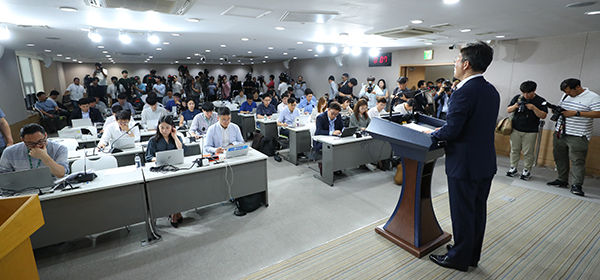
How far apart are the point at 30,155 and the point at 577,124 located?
23.1 ft

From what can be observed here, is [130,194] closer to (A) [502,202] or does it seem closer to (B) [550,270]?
(B) [550,270]

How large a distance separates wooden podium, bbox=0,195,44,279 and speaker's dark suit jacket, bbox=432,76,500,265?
2.61 meters

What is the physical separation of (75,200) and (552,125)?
26.7ft

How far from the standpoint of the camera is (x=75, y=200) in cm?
271

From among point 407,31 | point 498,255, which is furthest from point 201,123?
point 498,255

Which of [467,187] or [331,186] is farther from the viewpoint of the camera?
[331,186]

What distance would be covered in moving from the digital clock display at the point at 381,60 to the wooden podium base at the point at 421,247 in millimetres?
8039

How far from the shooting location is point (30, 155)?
2799mm

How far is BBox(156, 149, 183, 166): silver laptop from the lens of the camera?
3195mm

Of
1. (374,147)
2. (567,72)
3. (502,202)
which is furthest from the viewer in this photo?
(567,72)

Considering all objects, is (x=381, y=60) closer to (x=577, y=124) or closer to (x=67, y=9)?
(x=577, y=124)

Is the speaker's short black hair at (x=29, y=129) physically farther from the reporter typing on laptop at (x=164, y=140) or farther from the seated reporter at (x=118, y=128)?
the seated reporter at (x=118, y=128)

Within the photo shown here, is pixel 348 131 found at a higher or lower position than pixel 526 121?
lower

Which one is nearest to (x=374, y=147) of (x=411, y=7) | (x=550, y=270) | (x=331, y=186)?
(x=331, y=186)
